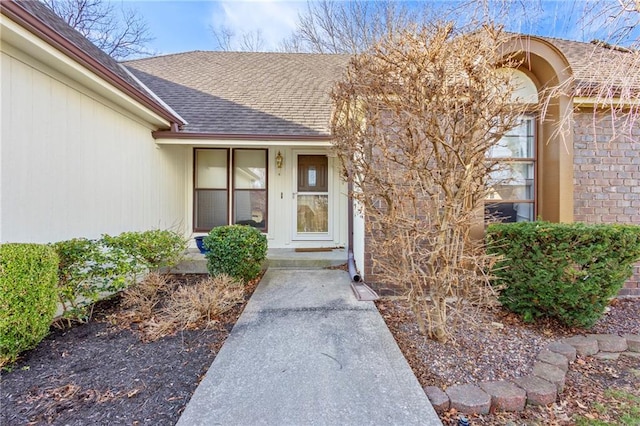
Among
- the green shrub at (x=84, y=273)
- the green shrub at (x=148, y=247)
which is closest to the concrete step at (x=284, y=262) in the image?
the green shrub at (x=148, y=247)

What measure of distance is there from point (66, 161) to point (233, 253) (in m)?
2.36

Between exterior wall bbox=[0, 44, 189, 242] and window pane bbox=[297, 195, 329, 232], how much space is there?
2.88 m

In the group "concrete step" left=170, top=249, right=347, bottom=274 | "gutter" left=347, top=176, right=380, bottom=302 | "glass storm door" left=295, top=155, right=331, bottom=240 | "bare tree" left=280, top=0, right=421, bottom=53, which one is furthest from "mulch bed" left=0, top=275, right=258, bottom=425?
"bare tree" left=280, top=0, right=421, bottom=53

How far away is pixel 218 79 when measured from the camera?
7809mm

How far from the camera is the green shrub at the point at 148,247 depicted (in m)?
3.89

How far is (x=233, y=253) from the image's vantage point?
4.38 metres

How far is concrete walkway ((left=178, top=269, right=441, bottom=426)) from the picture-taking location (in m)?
2.01

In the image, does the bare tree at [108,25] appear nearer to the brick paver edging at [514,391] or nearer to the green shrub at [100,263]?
the green shrub at [100,263]

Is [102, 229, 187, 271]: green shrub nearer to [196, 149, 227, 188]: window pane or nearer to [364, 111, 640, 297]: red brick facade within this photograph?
[196, 149, 227, 188]: window pane

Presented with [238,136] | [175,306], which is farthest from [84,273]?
[238,136]

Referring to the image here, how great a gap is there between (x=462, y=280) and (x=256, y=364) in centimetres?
212

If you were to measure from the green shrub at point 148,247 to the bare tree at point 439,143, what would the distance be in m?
3.02

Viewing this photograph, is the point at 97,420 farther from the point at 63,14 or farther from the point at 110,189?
the point at 63,14

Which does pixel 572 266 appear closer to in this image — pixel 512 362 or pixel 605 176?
pixel 512 362
